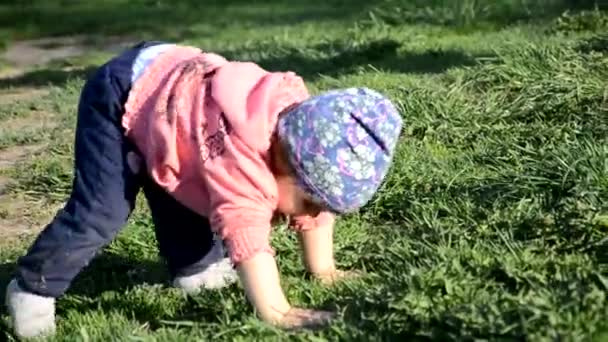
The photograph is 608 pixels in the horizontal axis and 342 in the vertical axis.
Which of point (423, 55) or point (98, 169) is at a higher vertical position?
point (98, 169)

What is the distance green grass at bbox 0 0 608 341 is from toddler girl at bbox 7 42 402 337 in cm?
14

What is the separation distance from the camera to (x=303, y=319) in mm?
3410

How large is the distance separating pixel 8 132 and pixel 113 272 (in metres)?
2.75

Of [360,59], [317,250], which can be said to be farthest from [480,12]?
[317,250]

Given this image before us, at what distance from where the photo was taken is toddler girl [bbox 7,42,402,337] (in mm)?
3369

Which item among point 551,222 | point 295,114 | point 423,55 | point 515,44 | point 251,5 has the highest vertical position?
point 295,114

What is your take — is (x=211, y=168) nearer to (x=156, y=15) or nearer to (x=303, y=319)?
(x=303, y=319)

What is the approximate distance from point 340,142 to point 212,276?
94cm

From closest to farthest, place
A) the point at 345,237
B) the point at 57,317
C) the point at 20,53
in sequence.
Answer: the point at 57,317 → the point at 345,237 → the point at 20,53

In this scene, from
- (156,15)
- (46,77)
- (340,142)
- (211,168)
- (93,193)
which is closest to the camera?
(340,142)

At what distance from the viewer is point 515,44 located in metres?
7.00

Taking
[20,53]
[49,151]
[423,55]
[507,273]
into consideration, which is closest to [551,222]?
[507,273]

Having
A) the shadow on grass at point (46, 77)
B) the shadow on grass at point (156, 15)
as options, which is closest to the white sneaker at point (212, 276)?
the shadow on grass at point (46, 77)

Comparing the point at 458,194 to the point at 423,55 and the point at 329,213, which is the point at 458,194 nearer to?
the point at 329,213
